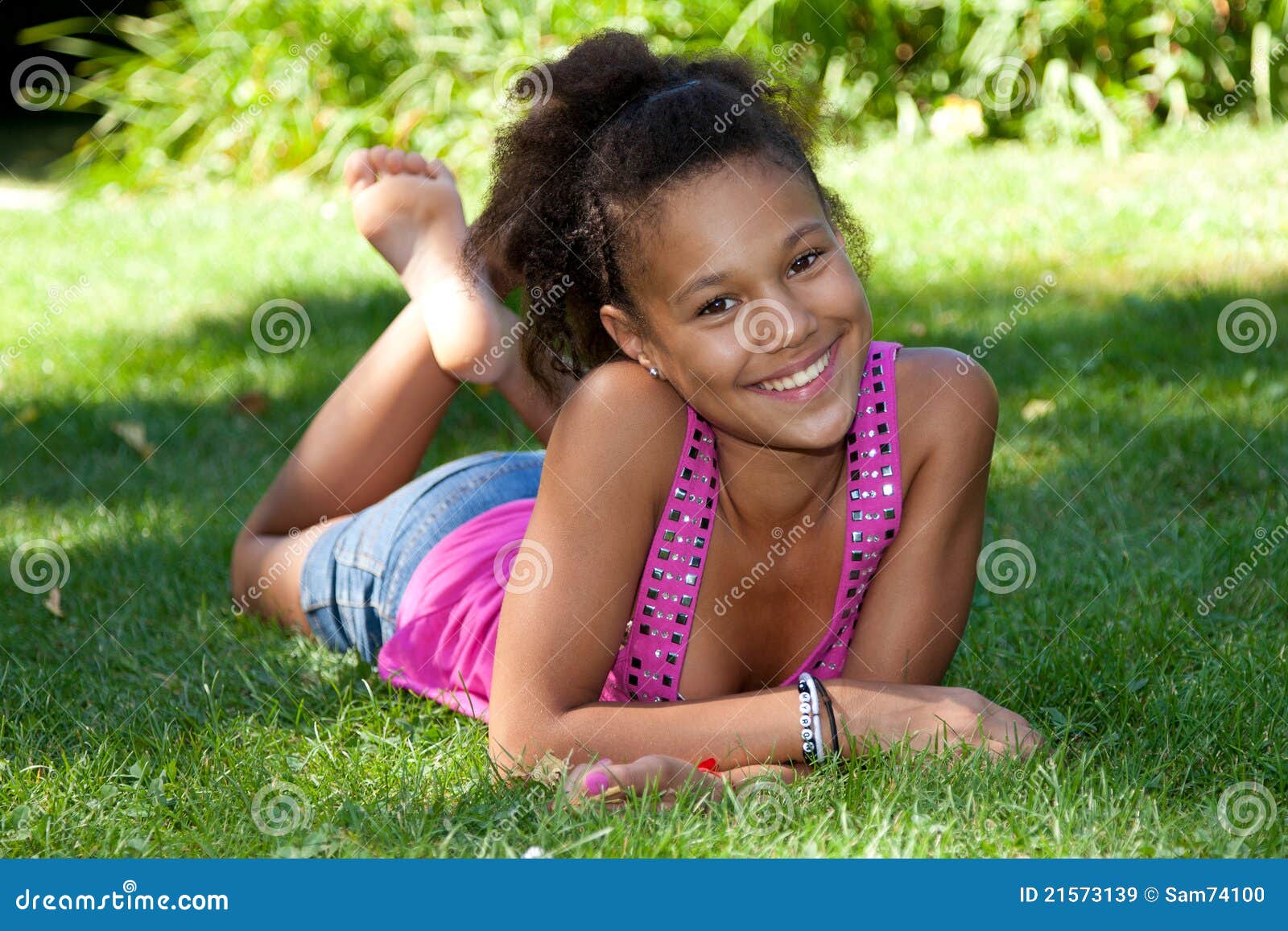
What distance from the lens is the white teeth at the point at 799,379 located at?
2.18 meters

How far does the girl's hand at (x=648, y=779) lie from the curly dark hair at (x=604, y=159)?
26.2 inches

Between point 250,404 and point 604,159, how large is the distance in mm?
2607

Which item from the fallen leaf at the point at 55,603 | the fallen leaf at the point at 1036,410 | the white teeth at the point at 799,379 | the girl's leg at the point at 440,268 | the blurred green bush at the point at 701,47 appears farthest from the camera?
the blurred green bush at the point at 701,47

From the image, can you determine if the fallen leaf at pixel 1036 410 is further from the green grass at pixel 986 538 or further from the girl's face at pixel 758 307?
the girl's face at pixel 758 307

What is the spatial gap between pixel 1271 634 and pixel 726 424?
1159 millimetres

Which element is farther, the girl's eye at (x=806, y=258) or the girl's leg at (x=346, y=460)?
the girl's leg at (x=346, y=460)

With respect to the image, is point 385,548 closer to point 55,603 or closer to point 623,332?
point 55,603

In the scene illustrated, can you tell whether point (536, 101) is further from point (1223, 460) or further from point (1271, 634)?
point (1223, 460)

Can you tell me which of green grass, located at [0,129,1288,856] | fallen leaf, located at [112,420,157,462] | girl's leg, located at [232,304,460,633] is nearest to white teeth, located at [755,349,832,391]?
green grass, located at [0,129,1288,856]

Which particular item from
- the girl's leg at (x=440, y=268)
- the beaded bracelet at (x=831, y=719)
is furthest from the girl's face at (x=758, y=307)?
the girl's leg at (x=440, y=268)

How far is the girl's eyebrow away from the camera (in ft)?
6.89

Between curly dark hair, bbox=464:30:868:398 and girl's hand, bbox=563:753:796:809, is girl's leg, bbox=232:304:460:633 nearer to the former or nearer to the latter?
curly dark hair, bbox=464:30:868:398

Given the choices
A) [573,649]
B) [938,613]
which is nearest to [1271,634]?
[938,613]

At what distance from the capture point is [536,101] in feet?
7.70
